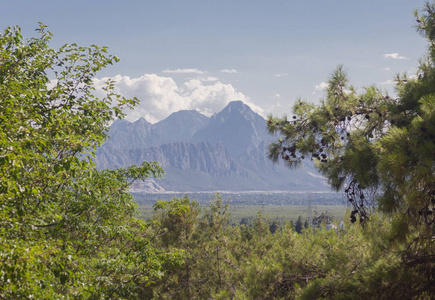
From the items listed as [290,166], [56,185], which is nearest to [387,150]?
[290,166]

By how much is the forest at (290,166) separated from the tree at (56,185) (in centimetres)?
4

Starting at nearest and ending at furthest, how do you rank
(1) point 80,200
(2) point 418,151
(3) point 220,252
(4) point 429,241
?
(2) point 418,151 → (4) point 429,241 → (1) point 80,200 → (3) point 220,252

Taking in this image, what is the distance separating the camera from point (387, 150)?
14.6 feet

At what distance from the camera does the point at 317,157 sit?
7.12m

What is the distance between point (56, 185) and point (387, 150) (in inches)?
245

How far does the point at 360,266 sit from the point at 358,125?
271 centimetres

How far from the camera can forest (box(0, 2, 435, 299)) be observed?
14.7ft

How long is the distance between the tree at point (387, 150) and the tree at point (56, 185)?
422cm

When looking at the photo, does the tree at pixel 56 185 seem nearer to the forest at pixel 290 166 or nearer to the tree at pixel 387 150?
the forest at pixel 290 166

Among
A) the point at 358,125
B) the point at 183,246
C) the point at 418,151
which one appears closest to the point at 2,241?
the point at 418,151

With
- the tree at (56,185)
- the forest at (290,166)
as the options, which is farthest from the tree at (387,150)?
the tree at (56,185)

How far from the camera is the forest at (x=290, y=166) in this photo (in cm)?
448

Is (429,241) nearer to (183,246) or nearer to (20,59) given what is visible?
(20,59)

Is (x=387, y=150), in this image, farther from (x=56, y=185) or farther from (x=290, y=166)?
(x=56, y=185)
